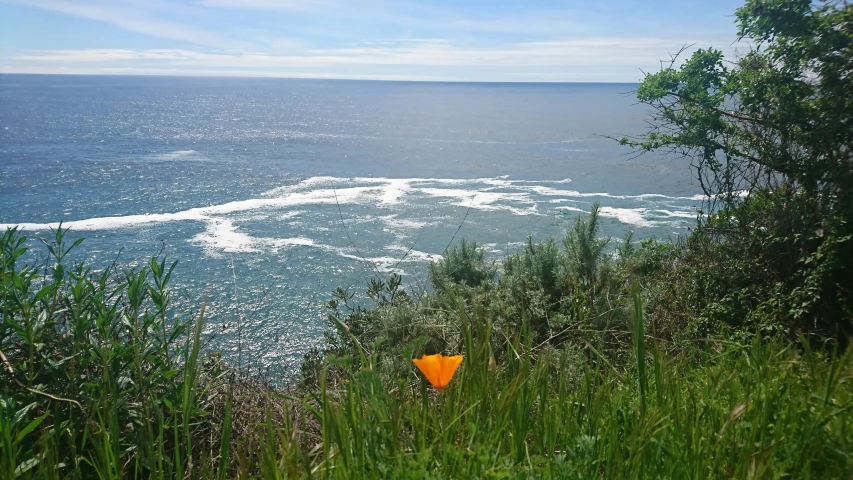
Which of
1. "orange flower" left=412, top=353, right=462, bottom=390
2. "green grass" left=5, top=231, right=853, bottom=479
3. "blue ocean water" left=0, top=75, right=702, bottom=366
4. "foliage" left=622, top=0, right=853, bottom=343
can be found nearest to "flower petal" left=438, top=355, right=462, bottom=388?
"orange flower" left=412, top=353, right=462, bottom=390

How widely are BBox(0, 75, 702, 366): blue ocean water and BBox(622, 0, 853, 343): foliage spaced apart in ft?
6.08

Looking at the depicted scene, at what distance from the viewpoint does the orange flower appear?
69.5 inches

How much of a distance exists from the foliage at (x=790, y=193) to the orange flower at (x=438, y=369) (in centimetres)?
308

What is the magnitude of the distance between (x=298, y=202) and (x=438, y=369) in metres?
26.7

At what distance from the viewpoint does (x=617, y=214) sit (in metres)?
23.1

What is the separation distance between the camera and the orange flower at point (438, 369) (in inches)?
69.5

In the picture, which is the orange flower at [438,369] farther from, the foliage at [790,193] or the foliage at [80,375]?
the foliage at [790,193]

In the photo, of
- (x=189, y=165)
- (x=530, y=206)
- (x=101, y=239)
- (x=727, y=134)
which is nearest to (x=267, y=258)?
(x=101, y=239)

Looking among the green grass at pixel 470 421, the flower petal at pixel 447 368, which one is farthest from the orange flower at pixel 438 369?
the green grass at pixel 470 421

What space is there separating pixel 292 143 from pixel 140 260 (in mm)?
37781

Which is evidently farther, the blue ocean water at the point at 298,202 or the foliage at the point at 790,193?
the blue ocean water at the point at 298,202

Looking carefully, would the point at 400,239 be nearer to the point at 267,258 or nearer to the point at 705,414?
the point at 267,258

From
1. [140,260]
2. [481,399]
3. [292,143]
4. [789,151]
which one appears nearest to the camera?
[481,399]

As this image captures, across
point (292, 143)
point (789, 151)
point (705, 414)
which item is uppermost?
point (789, 151)
